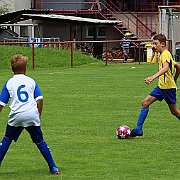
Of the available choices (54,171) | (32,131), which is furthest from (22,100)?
(54,171)

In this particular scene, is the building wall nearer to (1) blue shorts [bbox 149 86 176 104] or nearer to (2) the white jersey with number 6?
(1) blue shorts [bbox 149 86 176 104]

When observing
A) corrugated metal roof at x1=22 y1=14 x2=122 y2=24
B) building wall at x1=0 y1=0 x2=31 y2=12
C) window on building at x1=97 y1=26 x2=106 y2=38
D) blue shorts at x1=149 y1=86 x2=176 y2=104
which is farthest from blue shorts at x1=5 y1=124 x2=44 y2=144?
building wall at x1=0 y1=0 x2=31 y2=12

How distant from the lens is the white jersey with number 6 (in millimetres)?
9445

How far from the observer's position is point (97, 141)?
12789 mm

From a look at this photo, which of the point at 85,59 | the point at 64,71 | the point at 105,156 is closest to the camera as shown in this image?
the point at 105,156

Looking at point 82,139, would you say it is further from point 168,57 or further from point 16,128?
point 16,128

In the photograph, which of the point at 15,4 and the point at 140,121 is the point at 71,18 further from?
the point at 140,121

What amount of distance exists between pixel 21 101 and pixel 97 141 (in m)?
3.56

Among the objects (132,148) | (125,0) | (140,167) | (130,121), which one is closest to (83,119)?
(130,121)

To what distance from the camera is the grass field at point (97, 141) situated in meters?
10.1

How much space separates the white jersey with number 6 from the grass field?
2.53 ft

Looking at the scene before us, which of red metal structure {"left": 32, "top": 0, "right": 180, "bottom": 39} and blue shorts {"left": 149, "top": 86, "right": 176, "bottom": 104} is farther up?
red metal structure {"left": 32, "top": 0, "right": 180, "bottom": 39}

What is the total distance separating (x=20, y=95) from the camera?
31.0ft

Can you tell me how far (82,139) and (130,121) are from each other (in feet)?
8.42
